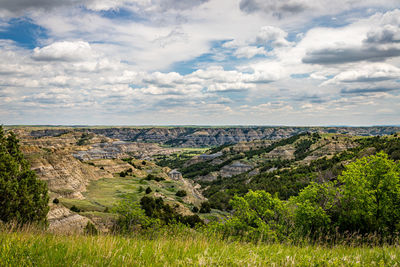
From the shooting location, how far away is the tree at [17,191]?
22.4 m

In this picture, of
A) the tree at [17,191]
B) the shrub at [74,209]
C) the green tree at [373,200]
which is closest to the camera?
the green tree at [373,200]

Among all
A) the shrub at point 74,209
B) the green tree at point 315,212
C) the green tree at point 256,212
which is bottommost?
the shrub at point 74,209

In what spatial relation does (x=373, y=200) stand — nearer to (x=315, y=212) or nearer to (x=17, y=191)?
(x=315, y=212)

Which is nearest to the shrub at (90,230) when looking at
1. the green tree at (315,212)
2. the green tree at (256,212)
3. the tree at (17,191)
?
the tree at (17,191)

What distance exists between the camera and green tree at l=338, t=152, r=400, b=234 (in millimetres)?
21969

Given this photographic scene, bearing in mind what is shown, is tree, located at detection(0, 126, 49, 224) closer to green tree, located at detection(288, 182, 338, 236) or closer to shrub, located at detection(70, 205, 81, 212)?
shrub, located at detection(70, 205, 81, 212)

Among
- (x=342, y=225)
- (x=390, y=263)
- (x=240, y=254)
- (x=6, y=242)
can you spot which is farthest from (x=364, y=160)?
(x=6, y=242)

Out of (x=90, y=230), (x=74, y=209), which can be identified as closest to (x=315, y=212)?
(x=90, y=230)

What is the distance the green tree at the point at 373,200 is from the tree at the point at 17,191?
93.0ft

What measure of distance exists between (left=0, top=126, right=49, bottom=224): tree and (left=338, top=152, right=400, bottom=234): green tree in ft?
93.0

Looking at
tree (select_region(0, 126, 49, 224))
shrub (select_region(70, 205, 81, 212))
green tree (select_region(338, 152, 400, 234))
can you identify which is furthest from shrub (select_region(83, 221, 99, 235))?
green tree (select_region(338, 152, 400, 234))

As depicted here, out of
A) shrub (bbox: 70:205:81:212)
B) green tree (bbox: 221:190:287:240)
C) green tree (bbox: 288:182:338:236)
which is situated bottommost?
shrub (bbox: 70:205:81:212)

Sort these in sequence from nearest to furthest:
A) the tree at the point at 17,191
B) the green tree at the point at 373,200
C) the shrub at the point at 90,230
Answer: the shrub at the point at 90,230
the green tree at the point at 373,200
the tree at the point at 17,191

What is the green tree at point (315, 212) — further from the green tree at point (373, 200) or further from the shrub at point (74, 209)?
the shrub at point (74, 209)
